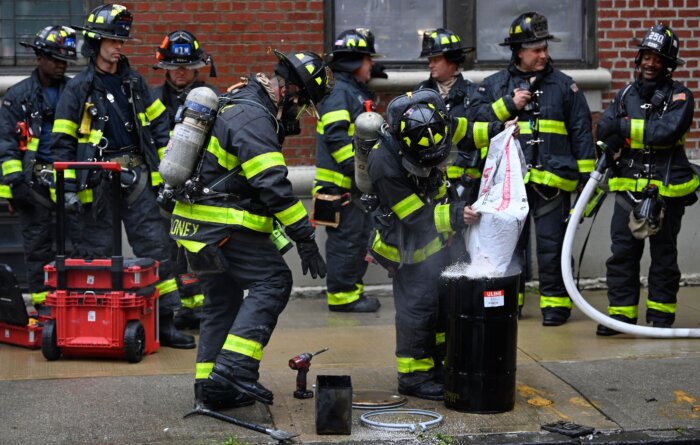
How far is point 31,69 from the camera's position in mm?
9328

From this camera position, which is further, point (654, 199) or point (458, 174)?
point (458, 174)

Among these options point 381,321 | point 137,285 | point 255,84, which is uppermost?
point 255,84

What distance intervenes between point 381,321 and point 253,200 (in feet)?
9.52

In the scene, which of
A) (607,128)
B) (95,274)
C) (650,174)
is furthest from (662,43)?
(95,274)

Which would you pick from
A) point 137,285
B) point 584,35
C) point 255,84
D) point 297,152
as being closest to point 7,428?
point 137,285

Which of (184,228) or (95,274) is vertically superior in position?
(184,228)

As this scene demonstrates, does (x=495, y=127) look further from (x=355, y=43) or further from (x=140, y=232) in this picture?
(x=140, y=232)

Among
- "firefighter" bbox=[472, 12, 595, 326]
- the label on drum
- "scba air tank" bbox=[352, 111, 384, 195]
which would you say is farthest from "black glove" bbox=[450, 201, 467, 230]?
"firefighter" bbox=[472, 12, 595, 326]

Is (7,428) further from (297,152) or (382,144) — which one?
(297,152)

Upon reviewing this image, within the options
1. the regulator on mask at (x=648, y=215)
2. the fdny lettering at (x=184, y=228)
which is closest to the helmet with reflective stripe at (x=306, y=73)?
the fdny lettering at (x=184, y=228)

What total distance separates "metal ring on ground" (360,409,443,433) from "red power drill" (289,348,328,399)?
1.46 ft

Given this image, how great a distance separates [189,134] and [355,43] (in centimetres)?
315

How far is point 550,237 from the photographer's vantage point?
8.50m

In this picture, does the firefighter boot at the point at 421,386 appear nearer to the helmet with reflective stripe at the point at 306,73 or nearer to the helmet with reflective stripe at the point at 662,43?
the helmet with reflective stripe at the point at 306,73
